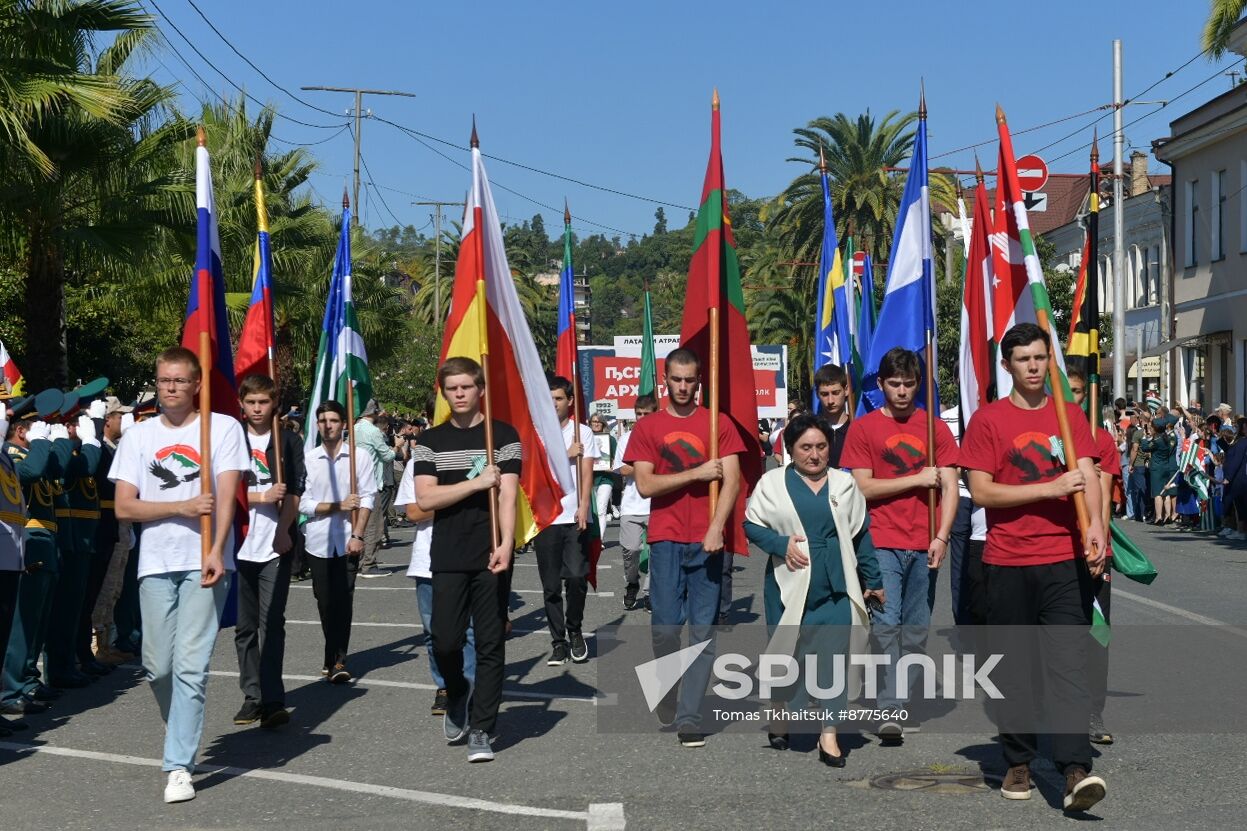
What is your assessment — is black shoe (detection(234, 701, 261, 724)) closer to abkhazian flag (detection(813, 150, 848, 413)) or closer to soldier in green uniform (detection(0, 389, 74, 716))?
soldier in green uniform (detection(0, 389, 74, 716))

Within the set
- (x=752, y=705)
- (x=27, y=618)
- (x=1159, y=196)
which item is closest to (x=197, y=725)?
(x=27, y=618)

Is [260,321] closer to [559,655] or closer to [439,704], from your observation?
[439,704]

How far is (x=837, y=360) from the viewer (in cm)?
1452

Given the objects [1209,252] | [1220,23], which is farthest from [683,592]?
[1209,252]

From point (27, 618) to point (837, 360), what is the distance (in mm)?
7787

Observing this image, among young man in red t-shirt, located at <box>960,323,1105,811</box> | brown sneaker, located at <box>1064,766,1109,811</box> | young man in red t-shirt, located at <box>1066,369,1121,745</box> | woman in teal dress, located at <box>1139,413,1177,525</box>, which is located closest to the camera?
brown sneaker, located at <box>1064,766,1109,811</box>

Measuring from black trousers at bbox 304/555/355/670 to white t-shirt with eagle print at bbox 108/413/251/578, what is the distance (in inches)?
106

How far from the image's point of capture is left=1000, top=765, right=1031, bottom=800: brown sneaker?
6613mm

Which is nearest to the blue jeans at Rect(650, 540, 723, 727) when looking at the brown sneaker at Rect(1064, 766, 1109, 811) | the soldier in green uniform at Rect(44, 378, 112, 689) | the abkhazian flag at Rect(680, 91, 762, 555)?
the abkhazian flag at Rect(680, 91, 762, 555)

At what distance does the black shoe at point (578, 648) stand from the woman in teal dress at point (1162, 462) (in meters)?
15.1

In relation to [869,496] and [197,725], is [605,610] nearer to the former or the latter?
[869,496]

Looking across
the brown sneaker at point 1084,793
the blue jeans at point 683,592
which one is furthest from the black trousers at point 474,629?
the brown sneaker at point 1084,793

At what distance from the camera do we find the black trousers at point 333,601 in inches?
396

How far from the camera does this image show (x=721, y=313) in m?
9.00
